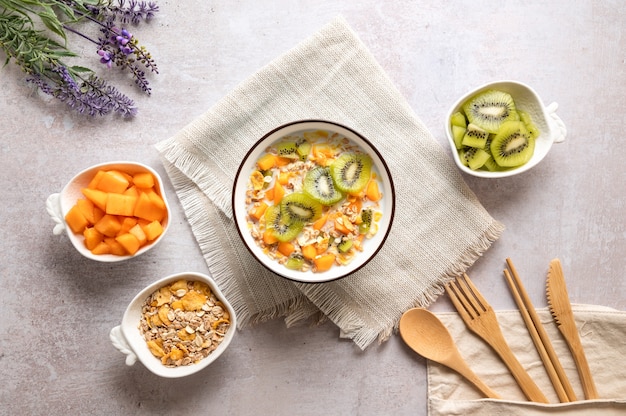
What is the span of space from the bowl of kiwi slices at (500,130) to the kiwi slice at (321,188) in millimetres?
520

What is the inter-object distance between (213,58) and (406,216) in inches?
42.4

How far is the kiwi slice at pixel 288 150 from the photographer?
2010 mm

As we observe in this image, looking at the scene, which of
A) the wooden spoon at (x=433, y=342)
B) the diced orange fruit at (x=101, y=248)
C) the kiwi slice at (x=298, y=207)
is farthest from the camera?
the wooden spoon at (x=433, y=342)

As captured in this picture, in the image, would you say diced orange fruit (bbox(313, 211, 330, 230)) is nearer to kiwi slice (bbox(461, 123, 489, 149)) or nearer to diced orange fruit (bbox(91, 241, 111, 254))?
kiwi slice (bbox(461, 123, 489, 149))

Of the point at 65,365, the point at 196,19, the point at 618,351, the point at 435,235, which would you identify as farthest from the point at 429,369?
the point at 196,19

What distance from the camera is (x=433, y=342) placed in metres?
2.21

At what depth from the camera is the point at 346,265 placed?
201 centimetres

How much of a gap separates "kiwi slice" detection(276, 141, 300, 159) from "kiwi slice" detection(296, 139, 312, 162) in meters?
0.01

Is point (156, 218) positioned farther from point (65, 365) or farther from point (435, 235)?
point (435, 235)

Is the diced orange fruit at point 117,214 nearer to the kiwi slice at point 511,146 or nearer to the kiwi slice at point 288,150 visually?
the kiwi slice at point 288,150

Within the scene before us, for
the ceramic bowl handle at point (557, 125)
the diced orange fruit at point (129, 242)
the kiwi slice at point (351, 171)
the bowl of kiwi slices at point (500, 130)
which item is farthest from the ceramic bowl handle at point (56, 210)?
the ceramic bowl handle at point (557, 125)

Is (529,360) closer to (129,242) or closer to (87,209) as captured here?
(129,242)

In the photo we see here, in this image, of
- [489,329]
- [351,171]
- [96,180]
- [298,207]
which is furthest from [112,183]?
[489,329]

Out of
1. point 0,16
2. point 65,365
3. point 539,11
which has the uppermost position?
point 539,11
